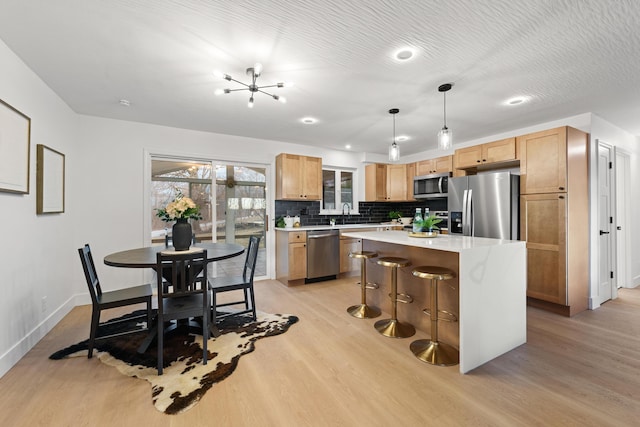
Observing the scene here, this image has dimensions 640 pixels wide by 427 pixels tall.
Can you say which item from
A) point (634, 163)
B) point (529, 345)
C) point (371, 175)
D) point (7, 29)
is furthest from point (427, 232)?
point (634, 163)

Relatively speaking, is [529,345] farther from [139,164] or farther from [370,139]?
[139,164]

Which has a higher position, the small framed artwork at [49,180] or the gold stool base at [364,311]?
the small framed artwork at [49,180]

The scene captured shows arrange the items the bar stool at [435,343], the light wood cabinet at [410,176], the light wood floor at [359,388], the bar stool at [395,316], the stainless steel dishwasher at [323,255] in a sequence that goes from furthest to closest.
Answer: the light wood cabinet at [410,176], the stainless steel dishwasher at [323,255], the bar stool at [395,316], the bar stool at [435,343], the light wood floor at [359,388]

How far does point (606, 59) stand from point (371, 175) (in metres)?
3.76

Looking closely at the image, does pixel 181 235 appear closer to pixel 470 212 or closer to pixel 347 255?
pixel 347 255

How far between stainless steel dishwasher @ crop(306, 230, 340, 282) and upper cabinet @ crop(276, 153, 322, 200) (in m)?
0.74

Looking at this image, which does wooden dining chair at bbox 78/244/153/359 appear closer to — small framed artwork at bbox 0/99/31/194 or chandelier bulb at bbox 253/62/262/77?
small framed artwork at bbox 0/99/31/194

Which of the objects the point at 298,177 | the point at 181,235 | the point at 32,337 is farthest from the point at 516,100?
the point at 32,337

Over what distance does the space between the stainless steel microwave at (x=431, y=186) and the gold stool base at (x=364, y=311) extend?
263cm

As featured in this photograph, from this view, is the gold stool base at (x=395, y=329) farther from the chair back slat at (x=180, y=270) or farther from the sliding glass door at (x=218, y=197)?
the sliding glass door at (x=218, y=197)

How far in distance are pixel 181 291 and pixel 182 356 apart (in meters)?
0.59

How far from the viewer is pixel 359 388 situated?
1.88 meters

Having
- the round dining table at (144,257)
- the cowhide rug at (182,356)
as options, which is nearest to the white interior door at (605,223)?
the cowhide rug at (182,356)

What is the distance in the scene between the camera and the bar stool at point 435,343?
2.18m
